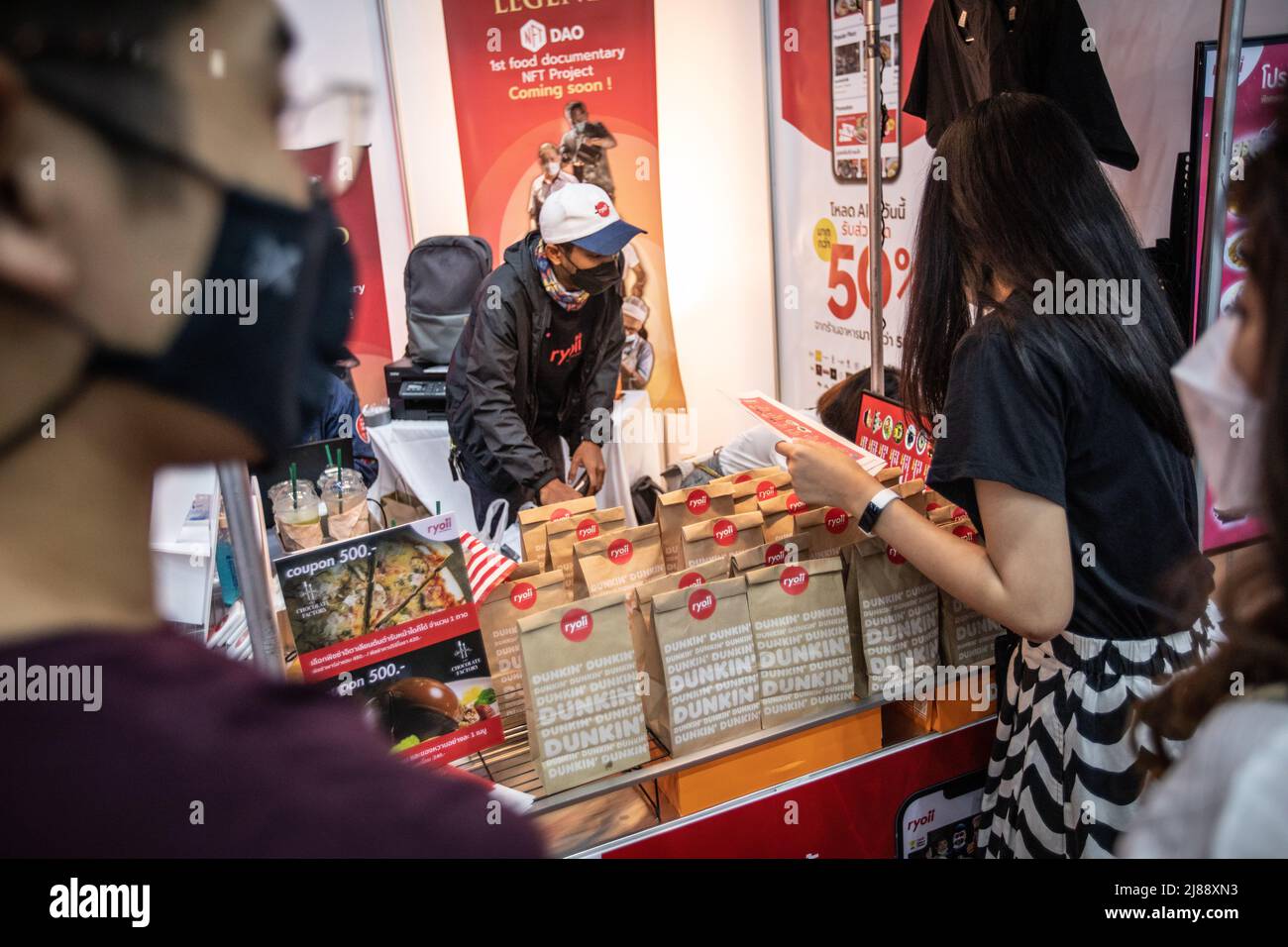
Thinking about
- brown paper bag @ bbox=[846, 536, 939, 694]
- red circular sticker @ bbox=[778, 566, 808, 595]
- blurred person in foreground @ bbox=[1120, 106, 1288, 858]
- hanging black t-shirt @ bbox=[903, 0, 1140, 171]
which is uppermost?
hanging black t-shirt @ bbox=[903, 0, 1140, 171]

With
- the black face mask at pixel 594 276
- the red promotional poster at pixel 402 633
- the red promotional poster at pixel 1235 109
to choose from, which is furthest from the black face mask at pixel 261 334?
the red promotional poster at pixel 1235 109

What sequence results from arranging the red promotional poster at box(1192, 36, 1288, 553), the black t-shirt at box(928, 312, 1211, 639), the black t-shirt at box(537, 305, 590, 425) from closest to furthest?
the black t-shirt at box(928, 312, 1211, 639) → the red promotional poster at box(1192, 36, 1288, 553) → the black t-shirt at box(537, 305, 590, 425)

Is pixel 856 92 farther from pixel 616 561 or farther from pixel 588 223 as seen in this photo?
pixel 616 561

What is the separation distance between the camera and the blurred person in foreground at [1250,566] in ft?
1.88

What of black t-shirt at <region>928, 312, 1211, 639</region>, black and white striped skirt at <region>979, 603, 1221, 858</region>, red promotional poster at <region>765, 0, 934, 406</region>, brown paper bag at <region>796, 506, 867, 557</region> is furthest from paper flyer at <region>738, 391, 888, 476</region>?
red promotional poster at <region>765, 0, 934, 406</region>

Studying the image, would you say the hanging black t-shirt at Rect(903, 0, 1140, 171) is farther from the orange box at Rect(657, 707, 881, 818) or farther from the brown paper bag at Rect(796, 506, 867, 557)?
the orange box at Rect(657, 707, 881, 818)

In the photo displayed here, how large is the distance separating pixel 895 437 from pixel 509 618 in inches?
46.8

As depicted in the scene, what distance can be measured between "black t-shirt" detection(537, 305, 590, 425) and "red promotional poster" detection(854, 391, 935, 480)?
1.50m

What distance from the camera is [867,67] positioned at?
96.1 inches

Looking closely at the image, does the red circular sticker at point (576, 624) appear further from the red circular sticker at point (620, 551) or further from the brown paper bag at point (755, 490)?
the brown paper bag at point (755, 490)

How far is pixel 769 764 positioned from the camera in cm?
162

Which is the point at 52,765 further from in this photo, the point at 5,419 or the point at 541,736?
the point at 541,736

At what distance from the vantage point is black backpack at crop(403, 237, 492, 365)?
4.62 metres
